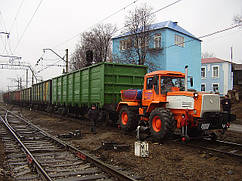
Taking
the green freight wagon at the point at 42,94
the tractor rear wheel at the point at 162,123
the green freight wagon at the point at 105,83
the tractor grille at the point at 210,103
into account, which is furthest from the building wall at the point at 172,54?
the tractor rear wheel at the point at 162,123

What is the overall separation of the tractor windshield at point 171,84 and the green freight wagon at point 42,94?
14.4 m

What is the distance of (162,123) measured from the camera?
7.79 m

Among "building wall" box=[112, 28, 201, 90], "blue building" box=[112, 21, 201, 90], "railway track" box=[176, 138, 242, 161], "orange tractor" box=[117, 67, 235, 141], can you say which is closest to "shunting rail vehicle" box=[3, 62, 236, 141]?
"orange tractor" box=[117, 67, 235, 141]

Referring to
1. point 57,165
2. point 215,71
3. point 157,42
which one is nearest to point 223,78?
point 215,71

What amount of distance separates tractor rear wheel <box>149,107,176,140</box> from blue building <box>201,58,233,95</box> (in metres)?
29.5

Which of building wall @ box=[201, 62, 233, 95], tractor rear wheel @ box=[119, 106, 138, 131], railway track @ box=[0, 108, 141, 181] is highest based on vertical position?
building wall @ box=[201, 62, 233, 95]

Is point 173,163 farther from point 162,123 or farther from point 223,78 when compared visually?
point 223,78

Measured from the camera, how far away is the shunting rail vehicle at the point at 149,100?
7.71 m

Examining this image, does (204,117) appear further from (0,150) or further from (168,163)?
(0,150)

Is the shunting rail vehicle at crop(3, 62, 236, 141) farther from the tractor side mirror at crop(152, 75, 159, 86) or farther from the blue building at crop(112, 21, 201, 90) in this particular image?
the blue building at crop(112, 21, 201, 90)

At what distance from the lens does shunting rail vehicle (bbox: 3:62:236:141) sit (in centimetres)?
771

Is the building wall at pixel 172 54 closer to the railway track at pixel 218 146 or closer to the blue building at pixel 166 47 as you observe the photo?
the blue building at pixel 166 47

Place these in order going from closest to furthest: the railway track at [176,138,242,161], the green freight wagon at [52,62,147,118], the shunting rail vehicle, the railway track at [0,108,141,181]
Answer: the railway track at [0,108,141,181] → the railway track at [176,138,242,161] → the shunting rail vehicle → the green freight wagon at [52,62,147,118]

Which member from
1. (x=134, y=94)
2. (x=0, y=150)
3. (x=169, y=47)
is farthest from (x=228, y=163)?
(x=169, y=47)
